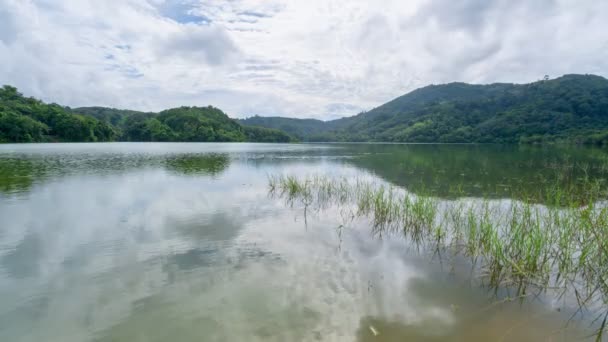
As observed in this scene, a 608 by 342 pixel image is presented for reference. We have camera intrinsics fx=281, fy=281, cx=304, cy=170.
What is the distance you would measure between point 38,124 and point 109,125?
2959 cm

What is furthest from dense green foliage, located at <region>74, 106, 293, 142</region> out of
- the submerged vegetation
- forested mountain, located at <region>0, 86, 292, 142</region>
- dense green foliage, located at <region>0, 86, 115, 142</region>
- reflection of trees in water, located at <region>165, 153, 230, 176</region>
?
the submerged vegetation

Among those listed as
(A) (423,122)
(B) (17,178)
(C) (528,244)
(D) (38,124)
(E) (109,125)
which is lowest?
(B) (17,178)

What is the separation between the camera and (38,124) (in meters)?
79.6

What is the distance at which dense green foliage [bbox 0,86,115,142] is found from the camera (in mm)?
72938

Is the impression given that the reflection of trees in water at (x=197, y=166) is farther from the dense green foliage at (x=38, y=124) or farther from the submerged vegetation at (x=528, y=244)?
the dense green foliage at (x=38, y=124)

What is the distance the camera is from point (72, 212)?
11.2 meters

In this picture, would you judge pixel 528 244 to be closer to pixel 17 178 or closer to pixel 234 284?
pixel 234 284

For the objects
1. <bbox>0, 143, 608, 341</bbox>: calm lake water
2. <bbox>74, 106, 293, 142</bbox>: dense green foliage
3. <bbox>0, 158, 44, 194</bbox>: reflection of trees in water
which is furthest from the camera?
<bbox>74, 106, 293, 142</bbox>: dense green foliage

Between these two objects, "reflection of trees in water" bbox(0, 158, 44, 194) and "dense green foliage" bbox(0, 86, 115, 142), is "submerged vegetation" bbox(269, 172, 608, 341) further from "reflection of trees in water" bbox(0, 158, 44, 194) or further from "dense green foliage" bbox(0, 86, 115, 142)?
"dense green foliage" bbox(0, 86, 115, 142)

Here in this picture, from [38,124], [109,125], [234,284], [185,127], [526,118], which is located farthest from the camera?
[185,127]

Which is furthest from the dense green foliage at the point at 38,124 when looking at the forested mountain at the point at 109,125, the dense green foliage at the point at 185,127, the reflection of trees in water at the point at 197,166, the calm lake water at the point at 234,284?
the calm lake water at the point at 234,284

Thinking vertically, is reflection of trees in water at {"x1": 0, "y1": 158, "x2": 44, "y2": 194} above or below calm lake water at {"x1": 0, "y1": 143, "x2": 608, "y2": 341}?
above

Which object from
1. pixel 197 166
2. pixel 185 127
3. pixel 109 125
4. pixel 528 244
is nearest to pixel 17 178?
pixel 197 166

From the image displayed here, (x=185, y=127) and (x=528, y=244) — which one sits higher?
(x=185, y=127)
